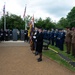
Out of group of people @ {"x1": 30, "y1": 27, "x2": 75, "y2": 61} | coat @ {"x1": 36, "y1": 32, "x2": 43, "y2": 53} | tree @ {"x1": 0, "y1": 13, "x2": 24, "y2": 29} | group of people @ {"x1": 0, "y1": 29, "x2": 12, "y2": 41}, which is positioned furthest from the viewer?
tree @ {"x1": 0, "y1": 13, "x2": 24, "y2": 29}

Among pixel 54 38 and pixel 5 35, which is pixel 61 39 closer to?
pixel 54 38

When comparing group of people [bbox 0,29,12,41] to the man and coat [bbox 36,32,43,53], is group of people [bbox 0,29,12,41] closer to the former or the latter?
the man

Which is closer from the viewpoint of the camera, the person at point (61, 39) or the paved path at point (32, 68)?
the paved path at point (32, 68)

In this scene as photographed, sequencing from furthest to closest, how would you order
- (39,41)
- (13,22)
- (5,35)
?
(13,22), (5,35), (39,41)

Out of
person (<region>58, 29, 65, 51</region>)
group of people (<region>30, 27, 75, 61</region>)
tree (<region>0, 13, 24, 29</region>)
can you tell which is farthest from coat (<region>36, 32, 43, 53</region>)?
tree (<region>0, 13, 24, 29</region>)

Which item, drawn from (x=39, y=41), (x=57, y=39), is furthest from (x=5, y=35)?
(x=39, y=41)

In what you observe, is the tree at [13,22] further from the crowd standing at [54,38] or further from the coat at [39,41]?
the coat at [39,41]

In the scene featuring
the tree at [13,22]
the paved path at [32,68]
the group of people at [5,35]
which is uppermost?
the tree at [13,22]

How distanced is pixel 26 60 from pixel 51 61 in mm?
1596

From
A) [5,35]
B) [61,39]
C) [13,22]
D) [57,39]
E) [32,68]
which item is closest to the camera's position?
[32,68]

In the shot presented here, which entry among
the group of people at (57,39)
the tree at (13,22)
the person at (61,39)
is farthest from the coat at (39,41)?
the tree at (13,22)

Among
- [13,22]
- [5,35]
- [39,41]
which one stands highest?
[13,22]

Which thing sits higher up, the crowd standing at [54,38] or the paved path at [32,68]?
the crowd standing at [54,38]

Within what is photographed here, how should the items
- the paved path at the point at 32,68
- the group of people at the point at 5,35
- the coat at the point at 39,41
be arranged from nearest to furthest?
the paved path at the point at 32,68
the coat at the point at 39,41
the group of people at the point at 5,35
